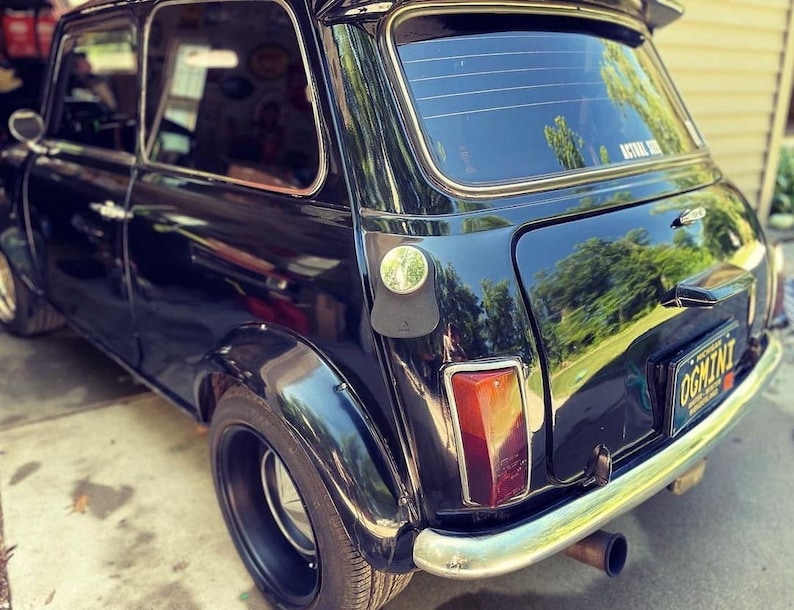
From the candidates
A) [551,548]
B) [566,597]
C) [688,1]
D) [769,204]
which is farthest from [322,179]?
[769,204]

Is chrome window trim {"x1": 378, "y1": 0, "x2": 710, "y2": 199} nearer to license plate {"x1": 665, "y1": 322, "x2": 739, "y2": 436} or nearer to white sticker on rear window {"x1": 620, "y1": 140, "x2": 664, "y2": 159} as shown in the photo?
white sticker on rear window {"x1": 620, "y1": 140, "x2": 664, "y2": 159}

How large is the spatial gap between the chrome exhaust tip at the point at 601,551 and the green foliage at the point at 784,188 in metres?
6.40

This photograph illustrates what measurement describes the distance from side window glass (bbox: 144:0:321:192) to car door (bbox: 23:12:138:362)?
172 millimetres

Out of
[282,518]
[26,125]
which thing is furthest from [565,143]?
[26,125]

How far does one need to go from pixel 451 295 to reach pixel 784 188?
6.98 m

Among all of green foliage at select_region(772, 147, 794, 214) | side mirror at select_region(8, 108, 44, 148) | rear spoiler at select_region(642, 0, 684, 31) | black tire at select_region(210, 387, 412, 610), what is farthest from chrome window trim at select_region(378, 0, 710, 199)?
green foliage at select_region(772, 147, 794, 214)

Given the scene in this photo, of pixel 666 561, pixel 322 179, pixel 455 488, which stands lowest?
pixel 666 561

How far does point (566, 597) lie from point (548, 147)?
4.85ft

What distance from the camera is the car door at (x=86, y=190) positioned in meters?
2.78

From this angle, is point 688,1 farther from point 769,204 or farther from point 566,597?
point 566,597

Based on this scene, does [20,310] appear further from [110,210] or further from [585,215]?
[585,215]

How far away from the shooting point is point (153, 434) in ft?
10.5

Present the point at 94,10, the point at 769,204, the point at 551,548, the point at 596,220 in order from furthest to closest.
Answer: the point at 769,204 < the point at 94,10 < the point at 596,220 < the point at 551,548

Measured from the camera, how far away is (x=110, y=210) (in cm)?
272
